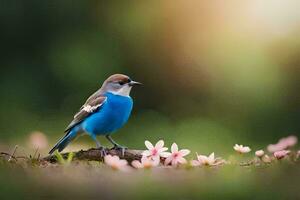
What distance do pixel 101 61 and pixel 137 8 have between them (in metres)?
0.40

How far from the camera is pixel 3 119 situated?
354 centimetres

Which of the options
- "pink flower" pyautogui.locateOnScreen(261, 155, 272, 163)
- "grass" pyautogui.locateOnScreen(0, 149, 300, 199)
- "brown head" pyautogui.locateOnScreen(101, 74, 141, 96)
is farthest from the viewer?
"brown head" pyautogui.locateOnScreen(101, 74, 141, 96)

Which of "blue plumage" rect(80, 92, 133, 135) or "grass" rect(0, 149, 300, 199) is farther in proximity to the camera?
"blue plumage" rect(80, 92, 133, 135)

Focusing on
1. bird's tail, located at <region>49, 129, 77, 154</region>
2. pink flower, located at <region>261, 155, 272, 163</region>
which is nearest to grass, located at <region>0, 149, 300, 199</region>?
pink flower, located at <region>261, 155, 272, 163</region>

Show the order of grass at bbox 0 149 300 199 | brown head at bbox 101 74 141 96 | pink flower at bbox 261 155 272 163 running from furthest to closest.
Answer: brown head at bbox 101 74 141 96 < pink flower at bbox 261 155 272 163 < grass at bbox 0 149 300 199

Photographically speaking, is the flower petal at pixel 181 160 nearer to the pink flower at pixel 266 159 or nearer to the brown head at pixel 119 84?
the pink flower at pixel 266 159

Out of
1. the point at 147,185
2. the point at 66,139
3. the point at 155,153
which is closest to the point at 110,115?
the point at 66,139

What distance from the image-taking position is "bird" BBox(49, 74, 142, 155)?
1.72m

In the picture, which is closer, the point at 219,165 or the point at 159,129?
the point at 219,165

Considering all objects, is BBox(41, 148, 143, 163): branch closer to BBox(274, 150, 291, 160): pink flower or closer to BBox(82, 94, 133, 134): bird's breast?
BBox(82, 94, 133, 134): bird's breast

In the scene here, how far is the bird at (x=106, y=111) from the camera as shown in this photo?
172cm

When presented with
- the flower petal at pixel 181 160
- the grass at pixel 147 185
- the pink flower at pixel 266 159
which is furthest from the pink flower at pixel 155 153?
the grass at pixel 147 185

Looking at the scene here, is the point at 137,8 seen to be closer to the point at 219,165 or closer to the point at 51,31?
the point at 51,31

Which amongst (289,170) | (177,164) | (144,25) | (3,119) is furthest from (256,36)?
(289,170)
